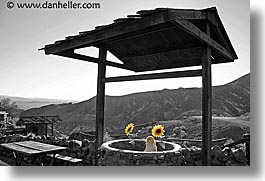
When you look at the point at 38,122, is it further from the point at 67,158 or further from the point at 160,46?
the point at 160,46

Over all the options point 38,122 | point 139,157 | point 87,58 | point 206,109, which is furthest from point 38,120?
point 206,109

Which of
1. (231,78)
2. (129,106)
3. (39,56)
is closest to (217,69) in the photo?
(231,78)

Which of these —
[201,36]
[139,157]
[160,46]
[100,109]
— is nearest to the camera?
[201,36]

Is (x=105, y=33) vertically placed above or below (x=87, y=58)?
above

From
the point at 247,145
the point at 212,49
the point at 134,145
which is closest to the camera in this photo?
the point at 247,145

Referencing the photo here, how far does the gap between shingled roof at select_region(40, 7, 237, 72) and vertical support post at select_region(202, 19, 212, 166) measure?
18cm

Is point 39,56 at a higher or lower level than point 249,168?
higher

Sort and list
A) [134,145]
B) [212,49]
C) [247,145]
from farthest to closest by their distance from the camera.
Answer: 1. [134,145]
2. [212,49]
3. [247,145]

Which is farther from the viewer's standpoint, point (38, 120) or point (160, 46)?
point (160, 46)

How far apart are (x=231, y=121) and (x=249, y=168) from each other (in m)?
0.44

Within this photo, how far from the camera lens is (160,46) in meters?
3.30

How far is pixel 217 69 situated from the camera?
288 cm

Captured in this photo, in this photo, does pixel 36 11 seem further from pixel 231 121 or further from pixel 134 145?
pixel 231 121

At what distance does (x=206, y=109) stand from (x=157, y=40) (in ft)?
3.09
